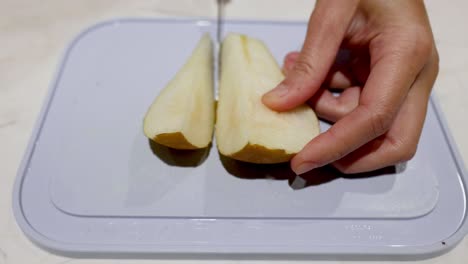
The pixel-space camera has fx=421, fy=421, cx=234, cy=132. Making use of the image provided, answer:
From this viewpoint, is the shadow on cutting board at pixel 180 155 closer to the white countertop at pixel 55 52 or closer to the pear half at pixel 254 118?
the pear half at pixel 254 118

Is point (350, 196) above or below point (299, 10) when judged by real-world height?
below

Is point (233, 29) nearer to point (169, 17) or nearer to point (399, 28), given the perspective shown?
point (169, 17)

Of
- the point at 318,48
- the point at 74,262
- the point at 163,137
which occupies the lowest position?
the point at 74,262

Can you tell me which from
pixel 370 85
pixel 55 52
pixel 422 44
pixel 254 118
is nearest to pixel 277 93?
pixel 254 118

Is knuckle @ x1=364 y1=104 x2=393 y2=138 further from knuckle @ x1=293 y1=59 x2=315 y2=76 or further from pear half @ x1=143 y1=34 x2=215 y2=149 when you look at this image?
pear half @ x1=143 y1=34 x2=215 y2=149

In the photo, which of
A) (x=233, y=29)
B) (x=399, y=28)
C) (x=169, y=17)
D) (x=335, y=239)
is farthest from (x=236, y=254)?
(x=169, y=17)

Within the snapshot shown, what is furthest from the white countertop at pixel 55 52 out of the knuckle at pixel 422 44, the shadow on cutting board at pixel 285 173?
the knuckle at pixel 422 44

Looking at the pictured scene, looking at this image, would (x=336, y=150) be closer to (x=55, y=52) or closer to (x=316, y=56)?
(x=316, y=56)
